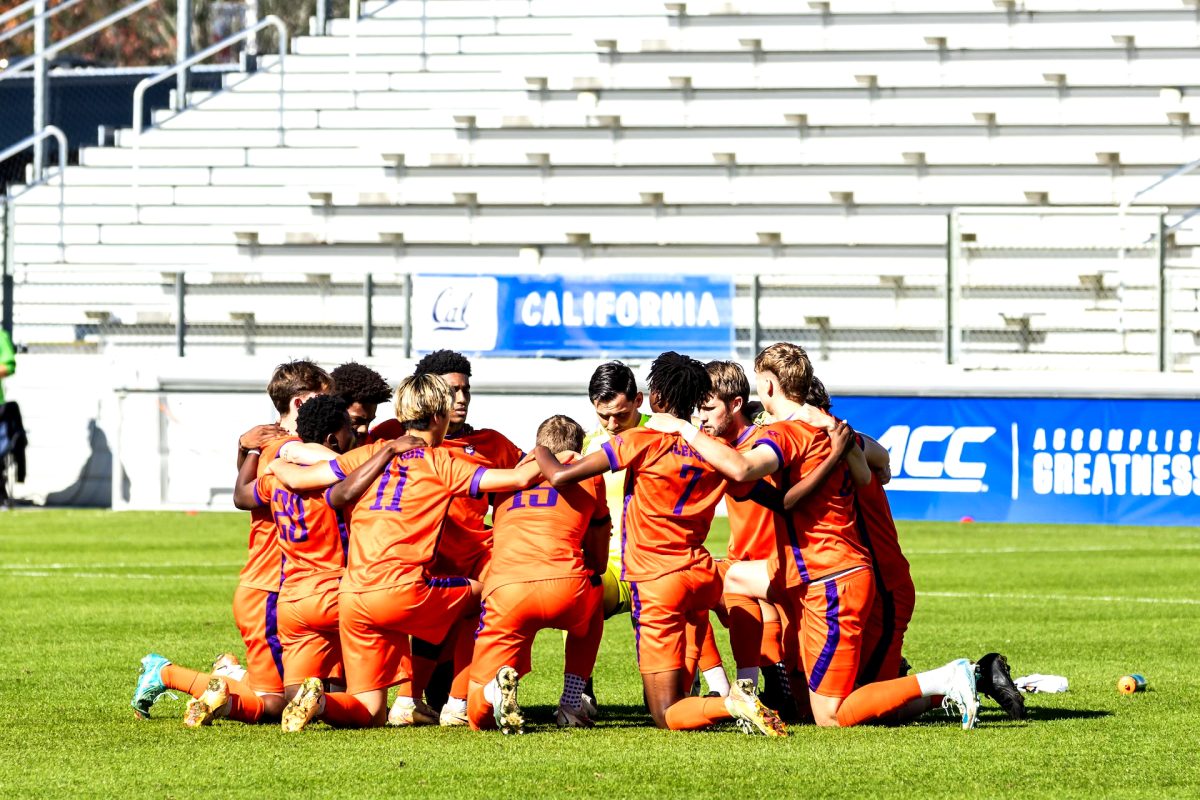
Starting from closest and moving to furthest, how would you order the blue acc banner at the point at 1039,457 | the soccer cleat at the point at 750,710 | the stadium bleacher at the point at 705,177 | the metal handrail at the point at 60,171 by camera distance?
the soccer cleat at the point at 750,710
the blue acc banner at the point at 1039,457
the stadium bleacher at the point at 705,177
the metal handrail at the point at 60,171

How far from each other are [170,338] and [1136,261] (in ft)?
35.8

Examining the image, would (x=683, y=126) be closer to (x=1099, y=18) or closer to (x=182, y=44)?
(x=1099, y=18)

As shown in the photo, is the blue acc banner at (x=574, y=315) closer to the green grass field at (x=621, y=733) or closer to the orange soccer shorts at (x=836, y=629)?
the green grass field at (x=621, y=733)

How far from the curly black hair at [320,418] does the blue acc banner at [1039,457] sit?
11153 millimetres

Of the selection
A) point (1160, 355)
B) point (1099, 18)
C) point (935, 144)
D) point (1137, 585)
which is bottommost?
point (1137, 585)

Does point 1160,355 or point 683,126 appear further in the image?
point 683,126

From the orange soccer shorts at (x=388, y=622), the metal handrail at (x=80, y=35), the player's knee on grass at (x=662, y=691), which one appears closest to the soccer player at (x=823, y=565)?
the player's knee on grass at (x=662, y=691)

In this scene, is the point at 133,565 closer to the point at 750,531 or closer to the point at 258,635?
the point at 258,635

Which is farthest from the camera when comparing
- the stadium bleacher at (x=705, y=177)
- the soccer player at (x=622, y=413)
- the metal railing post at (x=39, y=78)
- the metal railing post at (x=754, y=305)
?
the metal railing post at (x=39, y=78)

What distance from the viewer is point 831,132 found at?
81.6 ft

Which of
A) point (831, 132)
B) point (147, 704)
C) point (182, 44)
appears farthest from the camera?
point (182, 44)

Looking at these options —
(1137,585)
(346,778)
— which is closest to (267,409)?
(1137,585)

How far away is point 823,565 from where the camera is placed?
8.17 metres

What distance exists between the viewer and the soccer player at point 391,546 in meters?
8.01
